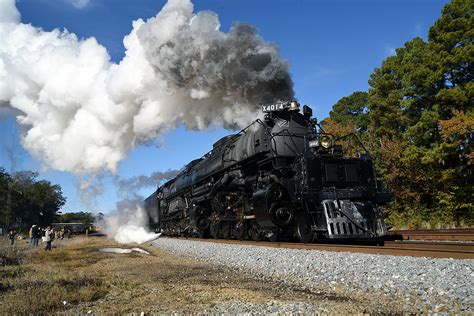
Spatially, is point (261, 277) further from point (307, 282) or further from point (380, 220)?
point (380, 220)

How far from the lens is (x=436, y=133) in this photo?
24.1 m

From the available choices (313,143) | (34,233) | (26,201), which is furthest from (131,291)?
(26,201)

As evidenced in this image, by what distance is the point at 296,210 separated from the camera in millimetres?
11062

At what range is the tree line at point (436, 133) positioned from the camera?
21984 millimetres

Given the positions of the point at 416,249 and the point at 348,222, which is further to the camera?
the point at 348,222

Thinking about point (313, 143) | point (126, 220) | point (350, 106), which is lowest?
point (126, 220)

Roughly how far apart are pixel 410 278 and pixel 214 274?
12.3 ft

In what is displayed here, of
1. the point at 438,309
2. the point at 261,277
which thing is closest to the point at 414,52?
the point at 261,277

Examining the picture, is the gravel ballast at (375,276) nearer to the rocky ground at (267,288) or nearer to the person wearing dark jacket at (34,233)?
the rocky ground at (267,288)

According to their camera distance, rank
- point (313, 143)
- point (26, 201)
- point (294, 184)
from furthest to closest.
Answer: point (26, 201), point (313, 143), point (294, 184)

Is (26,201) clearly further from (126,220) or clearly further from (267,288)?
(267,288)

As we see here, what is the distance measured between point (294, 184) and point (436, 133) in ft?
55.5

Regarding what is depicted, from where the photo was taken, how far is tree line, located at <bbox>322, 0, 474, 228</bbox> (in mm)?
21984

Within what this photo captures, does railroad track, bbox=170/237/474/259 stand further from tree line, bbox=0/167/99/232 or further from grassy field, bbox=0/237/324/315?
tree line, bbox=0/167/99/232
